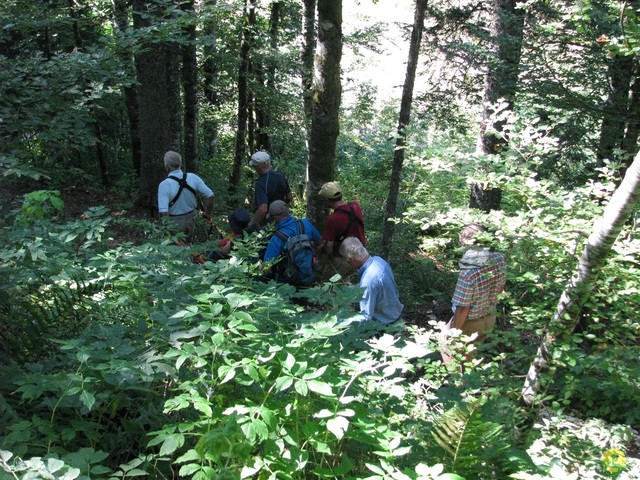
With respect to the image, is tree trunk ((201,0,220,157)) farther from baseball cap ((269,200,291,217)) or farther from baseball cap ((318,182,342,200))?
baseball cap ((269,200,291,217))

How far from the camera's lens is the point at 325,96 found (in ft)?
20.2

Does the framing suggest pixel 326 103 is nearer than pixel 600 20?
No

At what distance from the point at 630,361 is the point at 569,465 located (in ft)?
5.79

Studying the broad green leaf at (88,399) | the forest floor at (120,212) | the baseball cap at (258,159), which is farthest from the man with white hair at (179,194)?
the broad green leaf at (88,399)

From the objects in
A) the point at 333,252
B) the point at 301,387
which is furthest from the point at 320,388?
the point at 333,252

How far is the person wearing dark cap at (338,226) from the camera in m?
5.70

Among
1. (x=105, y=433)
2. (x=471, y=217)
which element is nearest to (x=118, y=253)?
(x=105, y=433)

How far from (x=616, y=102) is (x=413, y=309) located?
13.2 feet

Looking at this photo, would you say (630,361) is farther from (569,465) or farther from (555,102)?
(555,102)

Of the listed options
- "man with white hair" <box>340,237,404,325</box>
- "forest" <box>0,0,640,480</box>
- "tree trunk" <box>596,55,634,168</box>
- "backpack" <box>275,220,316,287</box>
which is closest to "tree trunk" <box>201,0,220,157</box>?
"forest" <box>0,0,640,480</box>

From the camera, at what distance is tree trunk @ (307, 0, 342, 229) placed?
597 cm

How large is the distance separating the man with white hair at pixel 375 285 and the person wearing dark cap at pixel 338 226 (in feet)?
4.09

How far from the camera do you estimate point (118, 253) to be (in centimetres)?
345

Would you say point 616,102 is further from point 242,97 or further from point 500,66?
point 242,97
